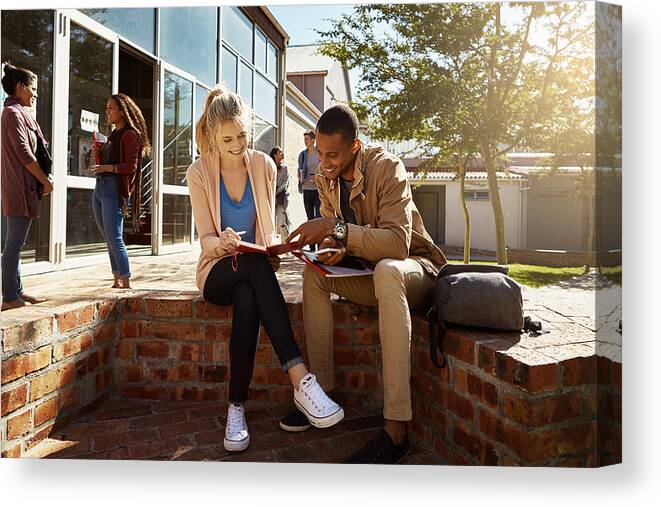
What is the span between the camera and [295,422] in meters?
1.90

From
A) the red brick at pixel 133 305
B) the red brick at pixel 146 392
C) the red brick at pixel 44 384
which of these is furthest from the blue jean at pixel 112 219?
the red brick at pixel 44 384

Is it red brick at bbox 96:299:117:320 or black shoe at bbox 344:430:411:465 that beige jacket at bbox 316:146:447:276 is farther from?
red brick at bbox 96:299:117:320

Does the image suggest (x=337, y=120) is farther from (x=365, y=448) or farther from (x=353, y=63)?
(x=353, y=63)

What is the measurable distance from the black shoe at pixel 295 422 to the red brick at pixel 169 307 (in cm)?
62

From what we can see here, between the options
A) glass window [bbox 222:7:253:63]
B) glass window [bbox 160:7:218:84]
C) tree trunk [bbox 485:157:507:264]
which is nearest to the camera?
glass window [bbox 160:7:218:84]

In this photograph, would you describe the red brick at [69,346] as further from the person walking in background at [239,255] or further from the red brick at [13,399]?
the person walking in background at [239,255]

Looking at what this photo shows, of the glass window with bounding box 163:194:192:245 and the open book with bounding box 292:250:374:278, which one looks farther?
the glass window with bounding box 163:194:192:245

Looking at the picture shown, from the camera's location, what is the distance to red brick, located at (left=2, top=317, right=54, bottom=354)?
1.62 meters

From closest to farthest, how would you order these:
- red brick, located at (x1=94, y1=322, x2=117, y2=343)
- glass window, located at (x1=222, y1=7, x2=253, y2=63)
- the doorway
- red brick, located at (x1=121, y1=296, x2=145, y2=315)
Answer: red brick, located at (x1=94, y1=322, x2=117, y2=343)
red brick, located at (x1=121, y1=296, x2=145, y2=315)
the doorway
glass window, located at (x1=222, y1=7, x2=253, y2=63)

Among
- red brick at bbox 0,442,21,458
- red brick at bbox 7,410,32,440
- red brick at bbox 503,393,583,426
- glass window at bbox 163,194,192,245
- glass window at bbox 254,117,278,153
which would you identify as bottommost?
red brick at bbox 0,442,21,458

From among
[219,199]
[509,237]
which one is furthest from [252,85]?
[219,199]

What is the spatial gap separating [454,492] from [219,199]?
139cm

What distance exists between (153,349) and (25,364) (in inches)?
22.1

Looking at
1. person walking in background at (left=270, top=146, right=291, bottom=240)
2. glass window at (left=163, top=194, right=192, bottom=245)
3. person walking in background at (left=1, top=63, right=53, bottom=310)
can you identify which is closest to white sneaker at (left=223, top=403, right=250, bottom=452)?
person walking in background at (left=1, top=63, right=53, bottom=310)
